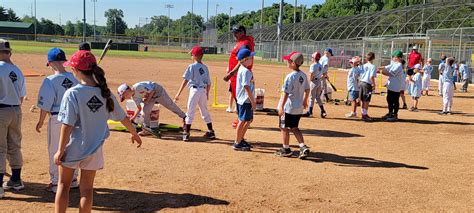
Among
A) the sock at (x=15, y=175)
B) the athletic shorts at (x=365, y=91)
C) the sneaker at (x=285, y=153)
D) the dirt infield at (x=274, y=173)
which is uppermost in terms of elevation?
the athletic shorts at (x=365, y=91)

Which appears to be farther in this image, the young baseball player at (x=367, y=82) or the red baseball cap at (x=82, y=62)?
the young baseball player at (x=367, y=82)

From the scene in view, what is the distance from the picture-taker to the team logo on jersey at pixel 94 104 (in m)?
4.09

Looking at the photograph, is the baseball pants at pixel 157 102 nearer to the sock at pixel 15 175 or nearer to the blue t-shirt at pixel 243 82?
the blue t-shirt at pixel 243 82

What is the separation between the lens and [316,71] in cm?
1248

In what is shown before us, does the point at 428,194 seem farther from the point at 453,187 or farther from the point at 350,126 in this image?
the point at 350,126

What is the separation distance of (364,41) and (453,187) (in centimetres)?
3542

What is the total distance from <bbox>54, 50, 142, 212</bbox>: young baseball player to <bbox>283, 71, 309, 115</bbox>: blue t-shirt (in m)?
4.03

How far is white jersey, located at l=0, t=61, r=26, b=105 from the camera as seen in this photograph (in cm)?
539

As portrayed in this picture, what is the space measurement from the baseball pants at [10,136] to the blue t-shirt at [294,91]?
4.12 meters

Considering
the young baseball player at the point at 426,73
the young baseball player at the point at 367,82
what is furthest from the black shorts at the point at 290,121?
the young baseball player at the point at 426,73

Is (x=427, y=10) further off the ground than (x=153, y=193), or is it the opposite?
(x=427, y=10)

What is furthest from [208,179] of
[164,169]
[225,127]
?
[225,127]

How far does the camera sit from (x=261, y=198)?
5727mm

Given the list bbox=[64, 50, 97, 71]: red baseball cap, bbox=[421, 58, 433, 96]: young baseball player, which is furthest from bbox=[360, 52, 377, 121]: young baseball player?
bbox=[64, 50, 97, 71]: red baseball cap
